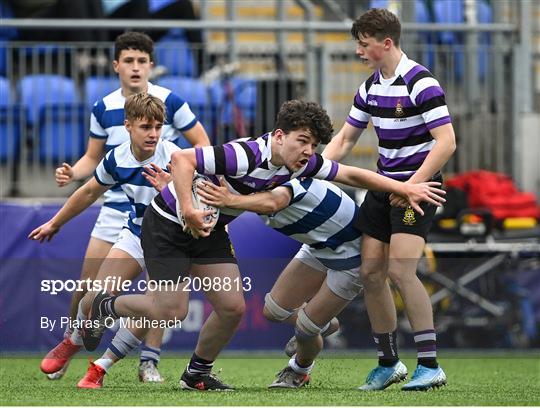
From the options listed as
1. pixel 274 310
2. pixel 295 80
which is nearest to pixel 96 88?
pixel 295 80

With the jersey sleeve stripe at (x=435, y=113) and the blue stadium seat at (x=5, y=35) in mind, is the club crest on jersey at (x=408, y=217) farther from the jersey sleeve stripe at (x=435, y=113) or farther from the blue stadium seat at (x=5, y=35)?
the blue stadium seat at (x=5, y=35)

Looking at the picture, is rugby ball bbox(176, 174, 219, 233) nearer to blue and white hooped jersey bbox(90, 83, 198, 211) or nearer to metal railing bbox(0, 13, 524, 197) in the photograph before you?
blue and white hooped jersey bbox(90, 83, 198, 211)

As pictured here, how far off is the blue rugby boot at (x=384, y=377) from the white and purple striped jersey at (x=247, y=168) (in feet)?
3.70

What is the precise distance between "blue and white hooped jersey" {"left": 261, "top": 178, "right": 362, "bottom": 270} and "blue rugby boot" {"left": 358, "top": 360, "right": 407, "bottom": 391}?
57cm

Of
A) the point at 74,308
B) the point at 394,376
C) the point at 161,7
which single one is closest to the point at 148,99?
the point at 74,308

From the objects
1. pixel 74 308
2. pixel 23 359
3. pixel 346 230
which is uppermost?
pixel 346 230

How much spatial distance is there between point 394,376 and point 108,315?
1546mm

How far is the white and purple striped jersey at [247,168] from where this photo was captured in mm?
6371

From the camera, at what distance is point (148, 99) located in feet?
23.3

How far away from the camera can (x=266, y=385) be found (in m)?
7.62

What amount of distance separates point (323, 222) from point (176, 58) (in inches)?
201

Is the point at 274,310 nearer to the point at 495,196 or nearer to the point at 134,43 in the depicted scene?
the point at 134,43

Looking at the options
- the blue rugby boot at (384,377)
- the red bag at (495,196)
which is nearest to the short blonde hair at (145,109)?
the blue rugby boot at (384,377)

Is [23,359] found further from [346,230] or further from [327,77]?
[327,77]
